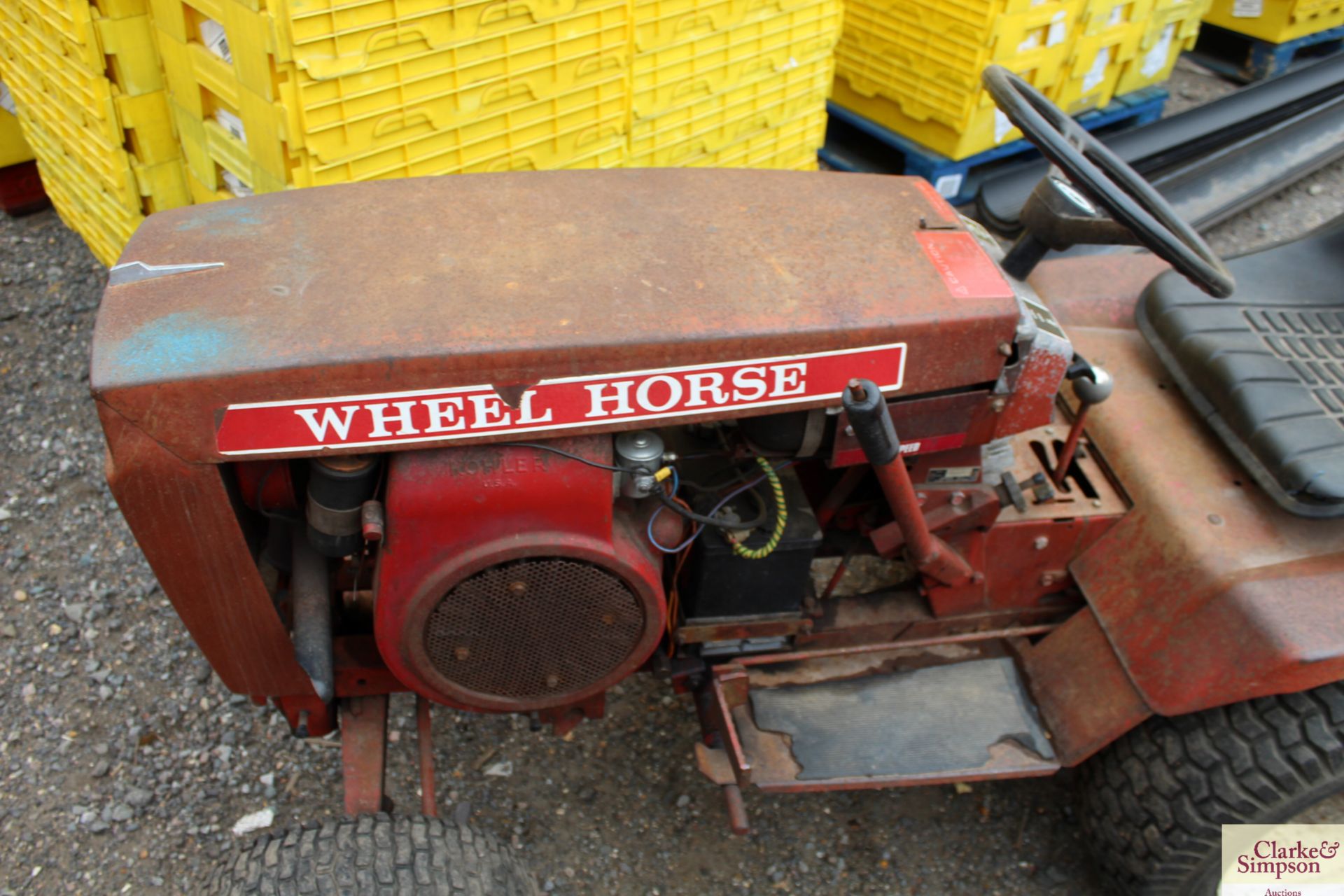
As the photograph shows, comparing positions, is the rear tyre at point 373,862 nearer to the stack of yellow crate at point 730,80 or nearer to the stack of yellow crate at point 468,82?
the stack of yellow crate at point 468,82

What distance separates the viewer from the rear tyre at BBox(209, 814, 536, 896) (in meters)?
1.70

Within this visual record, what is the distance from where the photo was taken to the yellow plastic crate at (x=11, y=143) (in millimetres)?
4031

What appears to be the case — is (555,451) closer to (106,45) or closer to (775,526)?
(775,526)

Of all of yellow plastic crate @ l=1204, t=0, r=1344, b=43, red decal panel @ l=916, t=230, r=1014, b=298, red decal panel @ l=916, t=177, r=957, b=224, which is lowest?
yellow plastic crate @ l=1204, t=0, r=1344, b=43

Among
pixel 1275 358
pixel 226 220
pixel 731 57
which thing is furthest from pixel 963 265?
pixel 731 57

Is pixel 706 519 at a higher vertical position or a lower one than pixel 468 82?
lower

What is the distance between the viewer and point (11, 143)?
4.11 metres

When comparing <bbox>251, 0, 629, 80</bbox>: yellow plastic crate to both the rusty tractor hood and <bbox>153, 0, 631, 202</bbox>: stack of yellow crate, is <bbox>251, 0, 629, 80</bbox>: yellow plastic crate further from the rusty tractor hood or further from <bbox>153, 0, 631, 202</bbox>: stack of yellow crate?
the rusty tractor hood

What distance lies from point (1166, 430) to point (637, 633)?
4.05 feet

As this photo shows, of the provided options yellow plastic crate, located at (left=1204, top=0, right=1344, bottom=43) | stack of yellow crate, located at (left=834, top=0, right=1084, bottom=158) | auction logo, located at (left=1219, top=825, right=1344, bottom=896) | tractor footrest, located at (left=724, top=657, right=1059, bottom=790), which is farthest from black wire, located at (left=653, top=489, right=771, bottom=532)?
yellow plastic crate, located at (left=1204, top=0, right=1344, bottom=43)

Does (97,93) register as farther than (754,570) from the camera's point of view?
Yes

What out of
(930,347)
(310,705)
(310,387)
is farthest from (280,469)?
(930,347)

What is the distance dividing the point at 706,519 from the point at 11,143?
3.71 m

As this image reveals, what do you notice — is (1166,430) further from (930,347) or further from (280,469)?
(280,469)
